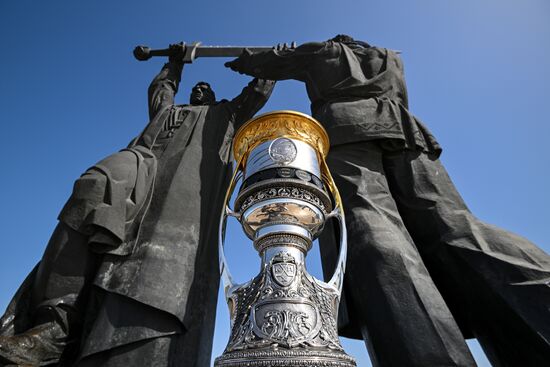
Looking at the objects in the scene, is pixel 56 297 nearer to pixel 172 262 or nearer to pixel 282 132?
pixel 172 262

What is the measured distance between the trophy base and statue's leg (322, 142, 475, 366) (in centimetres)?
76

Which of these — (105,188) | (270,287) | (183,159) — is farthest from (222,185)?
(270,287)

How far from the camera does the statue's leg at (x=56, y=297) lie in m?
1.75

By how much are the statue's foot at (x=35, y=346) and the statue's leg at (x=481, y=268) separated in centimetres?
215

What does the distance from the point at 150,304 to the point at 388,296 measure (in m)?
1.23

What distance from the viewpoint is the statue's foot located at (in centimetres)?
164

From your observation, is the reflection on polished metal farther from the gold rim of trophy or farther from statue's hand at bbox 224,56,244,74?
statue's hand at bbox 224,56,244,74

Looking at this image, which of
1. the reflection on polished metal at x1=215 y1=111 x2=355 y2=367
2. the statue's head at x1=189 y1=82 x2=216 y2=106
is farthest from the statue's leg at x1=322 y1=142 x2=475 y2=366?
the statue's head at x1=189 y1=82 x2=216 y2=106

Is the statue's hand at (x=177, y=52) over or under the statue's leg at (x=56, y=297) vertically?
over

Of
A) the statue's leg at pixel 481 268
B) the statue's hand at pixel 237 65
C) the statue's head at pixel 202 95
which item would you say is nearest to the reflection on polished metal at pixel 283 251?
the statue's leg at pixel 481 268

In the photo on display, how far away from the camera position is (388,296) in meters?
1.75

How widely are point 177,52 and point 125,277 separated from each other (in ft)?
9.94

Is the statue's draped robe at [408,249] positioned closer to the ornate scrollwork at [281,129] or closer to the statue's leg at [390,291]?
the statue's leg at [390,291]

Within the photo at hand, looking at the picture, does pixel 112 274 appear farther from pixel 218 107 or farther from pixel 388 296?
pixel 218 107
